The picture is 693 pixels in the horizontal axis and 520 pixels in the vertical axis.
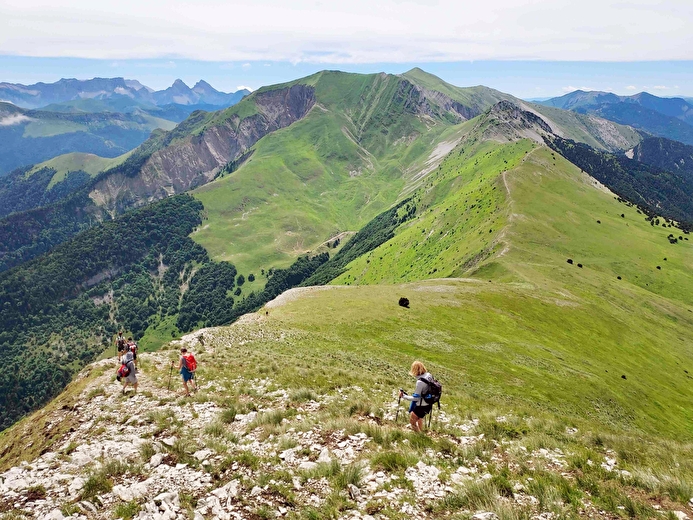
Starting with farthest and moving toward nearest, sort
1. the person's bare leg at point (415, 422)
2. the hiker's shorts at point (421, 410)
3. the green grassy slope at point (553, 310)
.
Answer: the green grassy slope at point (553, 310)
the person's bare leg at point (415, 422)
the hiker's shorts at point (421, 410)

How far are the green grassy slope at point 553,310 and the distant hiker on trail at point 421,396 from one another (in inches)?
724

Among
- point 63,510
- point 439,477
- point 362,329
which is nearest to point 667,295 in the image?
point 362,329

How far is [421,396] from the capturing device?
50.5ft

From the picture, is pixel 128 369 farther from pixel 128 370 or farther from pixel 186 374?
pixel 186 374

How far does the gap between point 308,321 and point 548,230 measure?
99.9m

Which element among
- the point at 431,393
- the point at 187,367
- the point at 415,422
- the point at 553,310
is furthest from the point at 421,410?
the point at 553,310

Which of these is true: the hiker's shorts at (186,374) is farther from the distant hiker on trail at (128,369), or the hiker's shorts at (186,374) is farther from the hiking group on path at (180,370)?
the distant hiker on trail at (128,369)

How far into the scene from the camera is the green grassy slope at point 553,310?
4422cm

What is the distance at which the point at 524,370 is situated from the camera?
45.0 metres

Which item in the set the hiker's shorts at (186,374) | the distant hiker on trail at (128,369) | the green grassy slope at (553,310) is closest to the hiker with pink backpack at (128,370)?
the distant hiker on trail at (128,369)

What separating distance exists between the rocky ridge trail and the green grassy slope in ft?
62.3

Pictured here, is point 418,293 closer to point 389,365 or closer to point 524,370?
point 524,370

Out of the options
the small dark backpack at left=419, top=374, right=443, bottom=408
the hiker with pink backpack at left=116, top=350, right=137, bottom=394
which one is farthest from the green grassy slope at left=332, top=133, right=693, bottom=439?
the hiker with pink backpack at left=116, top=350, right=137, bottom=394

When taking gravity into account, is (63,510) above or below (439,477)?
below
